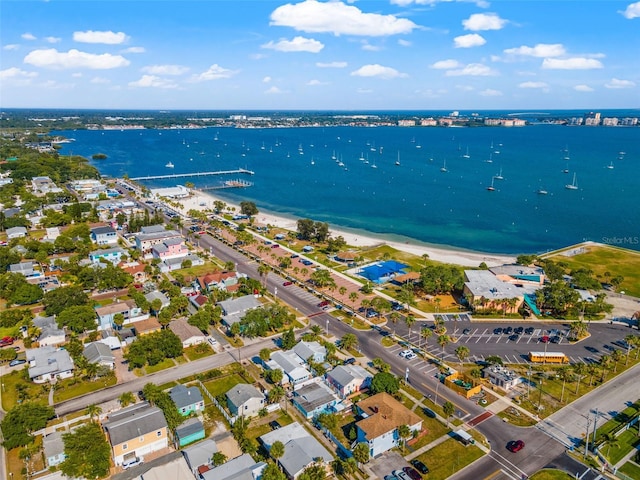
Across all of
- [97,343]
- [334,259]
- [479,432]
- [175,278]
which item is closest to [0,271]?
[175,278]

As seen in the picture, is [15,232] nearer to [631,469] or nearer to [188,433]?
[188,433]

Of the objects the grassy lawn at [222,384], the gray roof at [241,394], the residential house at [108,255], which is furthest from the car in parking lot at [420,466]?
the residential house at [108,255]

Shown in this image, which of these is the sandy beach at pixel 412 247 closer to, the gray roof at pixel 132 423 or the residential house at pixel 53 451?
the gray roof at pixel 132 423

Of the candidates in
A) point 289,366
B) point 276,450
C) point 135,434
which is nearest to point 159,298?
point 289,366

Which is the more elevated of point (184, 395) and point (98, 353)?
point (98, 353)

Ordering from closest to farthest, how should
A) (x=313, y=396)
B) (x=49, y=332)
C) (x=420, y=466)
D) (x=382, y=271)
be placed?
(x=420, y=466), (x=313, y=396), (x=49, y=332), (x=382, y=271)

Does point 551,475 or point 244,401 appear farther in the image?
point 244,401

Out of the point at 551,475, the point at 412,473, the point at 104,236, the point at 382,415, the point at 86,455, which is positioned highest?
the point at 104,236

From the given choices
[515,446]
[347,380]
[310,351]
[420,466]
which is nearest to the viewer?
[420,466]
